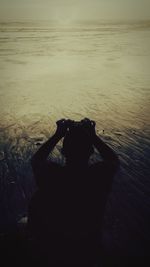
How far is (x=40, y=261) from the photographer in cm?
267

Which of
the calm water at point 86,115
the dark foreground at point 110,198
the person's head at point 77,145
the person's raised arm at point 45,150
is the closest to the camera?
the person's head at point 77,145

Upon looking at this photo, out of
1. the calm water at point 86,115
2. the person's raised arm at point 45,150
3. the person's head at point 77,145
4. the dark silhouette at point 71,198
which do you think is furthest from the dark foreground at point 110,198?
the person's head at point 77,145

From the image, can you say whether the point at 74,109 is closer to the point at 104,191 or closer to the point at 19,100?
the point at 19,100

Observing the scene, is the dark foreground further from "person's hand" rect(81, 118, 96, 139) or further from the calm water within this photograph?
"person's hand" rect(81, 118, 96, 139)

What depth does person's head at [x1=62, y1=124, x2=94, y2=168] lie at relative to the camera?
238 centimetres

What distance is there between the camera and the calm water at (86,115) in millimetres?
5516

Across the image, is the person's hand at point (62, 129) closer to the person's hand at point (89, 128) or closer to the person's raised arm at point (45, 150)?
the person's raised arm at point (45, 150)

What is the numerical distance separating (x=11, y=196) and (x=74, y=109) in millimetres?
5486

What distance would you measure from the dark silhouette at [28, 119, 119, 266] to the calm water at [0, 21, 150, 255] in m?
2.40

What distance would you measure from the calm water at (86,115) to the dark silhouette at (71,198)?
2.40 meters

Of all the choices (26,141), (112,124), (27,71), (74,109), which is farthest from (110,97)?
(27,71)

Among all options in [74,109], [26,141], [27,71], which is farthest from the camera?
[27,71]

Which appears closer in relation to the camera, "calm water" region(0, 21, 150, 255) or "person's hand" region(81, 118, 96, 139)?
"person's hand" region(81, 118, 96, 139)

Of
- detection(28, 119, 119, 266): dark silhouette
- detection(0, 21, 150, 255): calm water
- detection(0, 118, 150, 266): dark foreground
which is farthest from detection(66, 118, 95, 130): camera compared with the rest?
detection(0, 21, 150, 255): calm water
